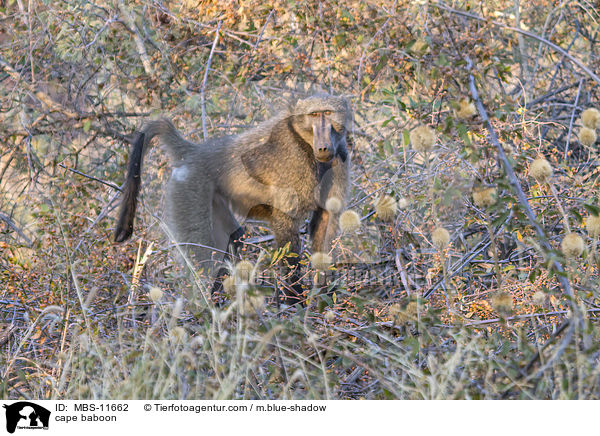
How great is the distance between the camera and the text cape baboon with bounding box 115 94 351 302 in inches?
144

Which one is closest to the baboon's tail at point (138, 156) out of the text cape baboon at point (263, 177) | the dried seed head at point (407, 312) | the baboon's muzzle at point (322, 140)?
the text cape baboon at point (263, 177)

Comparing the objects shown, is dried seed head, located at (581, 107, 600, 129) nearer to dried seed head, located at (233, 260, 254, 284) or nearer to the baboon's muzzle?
dried seed head, located at (233, 260, 254, 284)

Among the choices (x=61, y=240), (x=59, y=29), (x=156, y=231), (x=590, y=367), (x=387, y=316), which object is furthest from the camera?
(x=59, y=29)

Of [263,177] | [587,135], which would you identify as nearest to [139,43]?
[263,177]

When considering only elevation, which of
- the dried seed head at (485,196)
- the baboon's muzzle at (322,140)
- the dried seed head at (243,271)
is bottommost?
the dried seed head at (243,271)

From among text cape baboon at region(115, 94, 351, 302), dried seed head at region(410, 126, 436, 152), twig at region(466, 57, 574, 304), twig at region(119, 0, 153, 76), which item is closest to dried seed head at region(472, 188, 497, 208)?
twig at region(466, 57, 574, 304)

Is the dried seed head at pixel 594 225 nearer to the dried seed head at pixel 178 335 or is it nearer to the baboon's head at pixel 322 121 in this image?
the dried seed head at pixel 178 335
